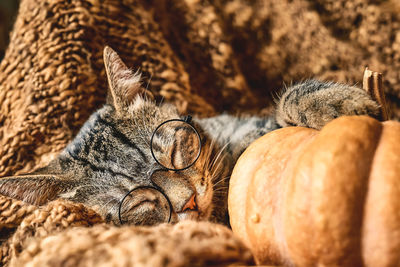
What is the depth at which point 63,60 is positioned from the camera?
142 centimetres

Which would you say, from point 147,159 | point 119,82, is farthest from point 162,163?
point 119,82

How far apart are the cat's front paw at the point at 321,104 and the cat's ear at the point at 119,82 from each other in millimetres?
571

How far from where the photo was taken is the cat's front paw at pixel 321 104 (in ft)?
3.14

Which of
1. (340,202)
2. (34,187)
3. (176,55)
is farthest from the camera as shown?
(176,55)

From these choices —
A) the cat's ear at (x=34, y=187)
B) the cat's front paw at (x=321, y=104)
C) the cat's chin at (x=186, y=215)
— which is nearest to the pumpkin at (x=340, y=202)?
the cat's front paw at (x=321, y=104)

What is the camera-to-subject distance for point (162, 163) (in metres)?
1.13

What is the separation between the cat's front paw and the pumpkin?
0.18 m

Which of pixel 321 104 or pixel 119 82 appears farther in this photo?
pixel 119 82

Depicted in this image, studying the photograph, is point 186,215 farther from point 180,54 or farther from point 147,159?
point 180,54

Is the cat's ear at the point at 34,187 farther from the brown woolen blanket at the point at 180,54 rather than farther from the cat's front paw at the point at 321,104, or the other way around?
the cat's front paw at the point at 321,104

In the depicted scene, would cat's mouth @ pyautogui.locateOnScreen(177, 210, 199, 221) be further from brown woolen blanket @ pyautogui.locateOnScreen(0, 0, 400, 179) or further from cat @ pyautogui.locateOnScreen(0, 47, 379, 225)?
brown woolen blanket @ pyautogui.locateOnScreen(0, 0, 400, 179)

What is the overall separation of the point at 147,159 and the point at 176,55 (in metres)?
0.72

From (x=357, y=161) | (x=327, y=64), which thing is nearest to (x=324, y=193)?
(x=357, y=161)

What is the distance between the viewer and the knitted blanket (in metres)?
1.40
